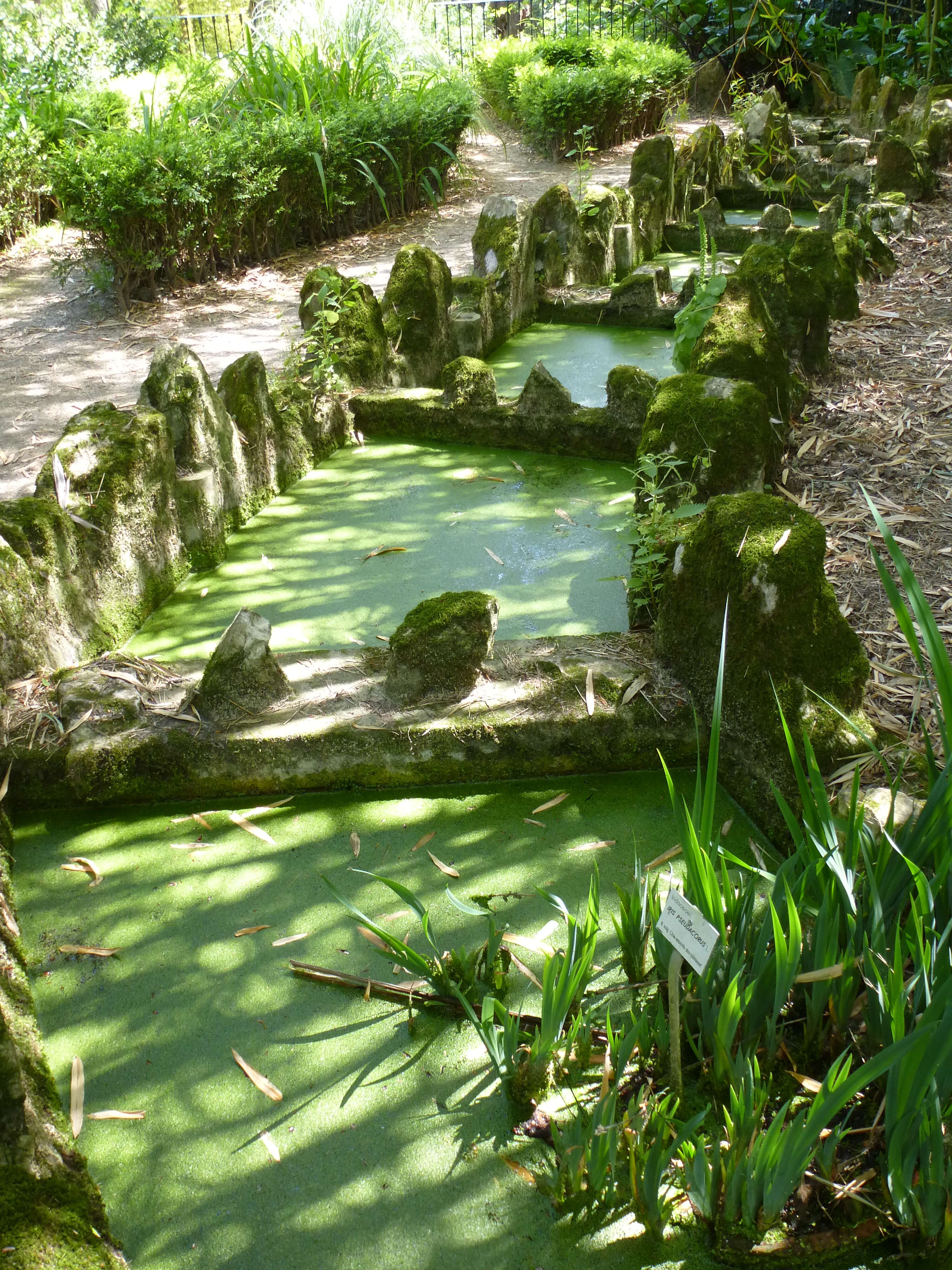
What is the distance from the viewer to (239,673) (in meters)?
2.94

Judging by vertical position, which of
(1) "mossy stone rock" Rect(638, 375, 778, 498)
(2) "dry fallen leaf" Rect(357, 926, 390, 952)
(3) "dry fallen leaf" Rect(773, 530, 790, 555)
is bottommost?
(2) "dry fallen leaf" Rect(357, 926, 390, 952)

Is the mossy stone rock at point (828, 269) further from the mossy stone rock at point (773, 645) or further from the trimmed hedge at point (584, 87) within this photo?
the trimmed hedge at point (584, 87)

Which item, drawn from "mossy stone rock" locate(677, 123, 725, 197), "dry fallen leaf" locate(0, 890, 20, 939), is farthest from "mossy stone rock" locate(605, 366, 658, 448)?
"mossy stone rock" locate(677, 123, 725, 197)

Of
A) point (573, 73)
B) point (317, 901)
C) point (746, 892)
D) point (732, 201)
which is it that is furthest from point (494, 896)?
point (573, 73)

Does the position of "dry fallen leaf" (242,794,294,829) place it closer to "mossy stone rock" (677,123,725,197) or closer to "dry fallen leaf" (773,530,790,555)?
"dry fallen leaf" (773,530,790,555)

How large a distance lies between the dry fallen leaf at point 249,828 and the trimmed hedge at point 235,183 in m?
5.17

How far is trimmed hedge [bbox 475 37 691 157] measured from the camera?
11.7 meters

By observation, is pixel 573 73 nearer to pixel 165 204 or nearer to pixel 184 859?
pixel 165 204

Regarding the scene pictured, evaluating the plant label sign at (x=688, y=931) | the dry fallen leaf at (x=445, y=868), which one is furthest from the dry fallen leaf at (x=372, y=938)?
the plant label sign at (x=688, y=931)

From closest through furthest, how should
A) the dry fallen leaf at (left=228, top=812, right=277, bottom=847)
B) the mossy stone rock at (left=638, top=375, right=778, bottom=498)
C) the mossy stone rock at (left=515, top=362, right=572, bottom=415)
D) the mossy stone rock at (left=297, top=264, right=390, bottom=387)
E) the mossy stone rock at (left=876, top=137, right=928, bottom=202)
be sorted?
the dry fallen leaf at (left=228, top=812, right=277, bottom=847)
the mossy stone rock at (left=638, top=375, right=778, bottom=498)
the mossy stone rock at (left=515, top=362, right=572, bottom=415)
the mossy stone rock at (left=297, top=264, right=390, bottom=387)
the mossy stone rock at (left=876, top=137, right=928, bottom=202)

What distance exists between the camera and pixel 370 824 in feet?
9.30

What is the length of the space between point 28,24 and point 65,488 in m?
11.5

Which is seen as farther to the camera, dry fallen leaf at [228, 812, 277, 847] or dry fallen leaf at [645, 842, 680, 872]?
dry fallen leaf at [228, 812, 277, 847]

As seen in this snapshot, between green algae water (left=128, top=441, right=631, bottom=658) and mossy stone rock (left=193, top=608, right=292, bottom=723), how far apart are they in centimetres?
56
